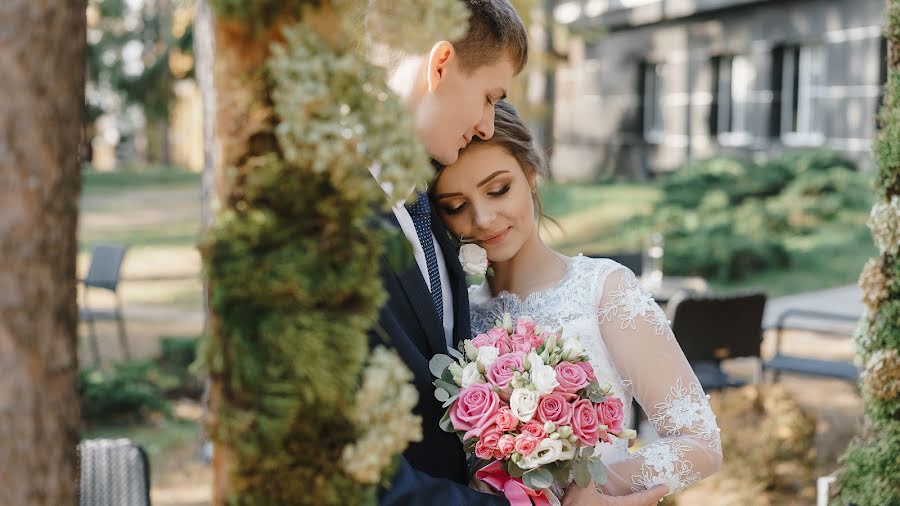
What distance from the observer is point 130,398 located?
28.1 ft

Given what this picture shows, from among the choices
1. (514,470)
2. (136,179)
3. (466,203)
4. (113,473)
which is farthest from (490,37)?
(136,179)

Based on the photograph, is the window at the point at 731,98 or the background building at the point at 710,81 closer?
the background building at the point at 710,81

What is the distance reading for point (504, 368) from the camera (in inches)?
92.4

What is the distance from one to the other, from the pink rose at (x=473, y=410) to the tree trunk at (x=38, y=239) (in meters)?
0.94

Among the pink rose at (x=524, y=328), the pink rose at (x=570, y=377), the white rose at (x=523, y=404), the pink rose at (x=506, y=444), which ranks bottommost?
the pink rose at (x=506, y=444)

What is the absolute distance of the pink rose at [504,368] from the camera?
230 cm

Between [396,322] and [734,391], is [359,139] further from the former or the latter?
[734,391]

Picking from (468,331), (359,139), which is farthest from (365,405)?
(468,331)

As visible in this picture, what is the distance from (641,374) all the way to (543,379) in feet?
1.72

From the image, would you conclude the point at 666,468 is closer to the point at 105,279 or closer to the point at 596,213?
the point at 105,279

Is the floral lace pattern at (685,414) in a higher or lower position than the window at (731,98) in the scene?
lower

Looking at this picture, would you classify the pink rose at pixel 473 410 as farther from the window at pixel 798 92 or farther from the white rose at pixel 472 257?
the window at pixel 798 92

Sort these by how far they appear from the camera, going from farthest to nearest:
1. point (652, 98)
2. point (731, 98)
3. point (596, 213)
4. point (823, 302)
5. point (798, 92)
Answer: point (652, 98), point (731, 98), point (596, 213), point (798, 92), point (823, 302)

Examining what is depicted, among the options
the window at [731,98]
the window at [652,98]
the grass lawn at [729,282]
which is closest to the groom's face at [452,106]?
the grass lawn at [729,282]
